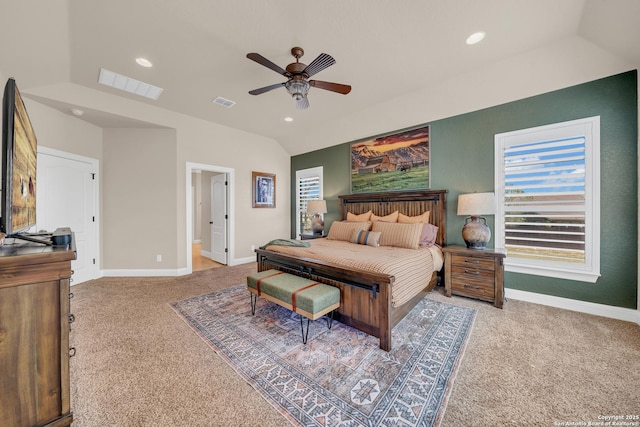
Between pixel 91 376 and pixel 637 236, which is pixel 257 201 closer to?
pixel 91 376

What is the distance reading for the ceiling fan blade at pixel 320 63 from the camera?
2.18 m

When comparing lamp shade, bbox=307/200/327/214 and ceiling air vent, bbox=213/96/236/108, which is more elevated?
ceiling air vent, bbox=213/96/236/108

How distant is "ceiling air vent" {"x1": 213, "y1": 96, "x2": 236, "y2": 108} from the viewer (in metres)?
3.89

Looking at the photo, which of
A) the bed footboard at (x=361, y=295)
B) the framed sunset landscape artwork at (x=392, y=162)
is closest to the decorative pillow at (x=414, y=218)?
the framed sunset landscape artwork at (x=392, y=162)

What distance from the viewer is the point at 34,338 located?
1074 millimetres

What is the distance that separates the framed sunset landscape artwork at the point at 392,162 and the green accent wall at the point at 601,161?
354mm

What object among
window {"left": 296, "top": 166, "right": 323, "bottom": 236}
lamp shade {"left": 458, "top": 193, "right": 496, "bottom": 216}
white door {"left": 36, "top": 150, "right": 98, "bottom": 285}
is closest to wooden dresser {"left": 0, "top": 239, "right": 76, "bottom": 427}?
white door {"left": 36, "top": 150, "right": 98, "bottom": 285}

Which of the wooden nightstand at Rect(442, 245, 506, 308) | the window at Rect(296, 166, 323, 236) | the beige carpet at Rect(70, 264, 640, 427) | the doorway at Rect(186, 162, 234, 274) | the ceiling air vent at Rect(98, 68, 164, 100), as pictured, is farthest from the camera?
the window at Rect(296, 166, 323, 236)

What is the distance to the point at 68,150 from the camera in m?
3.85

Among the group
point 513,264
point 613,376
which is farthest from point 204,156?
point 613,376

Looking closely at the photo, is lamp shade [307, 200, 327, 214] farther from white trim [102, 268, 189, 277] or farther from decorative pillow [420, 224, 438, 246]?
white trim [102, 268, 189, 277]

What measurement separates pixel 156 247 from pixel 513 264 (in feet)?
19.5

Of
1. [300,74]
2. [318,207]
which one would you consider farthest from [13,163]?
[318,207]

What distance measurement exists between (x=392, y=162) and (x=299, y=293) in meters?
3.27
